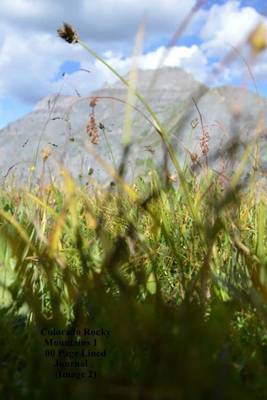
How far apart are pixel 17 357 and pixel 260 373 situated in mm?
486

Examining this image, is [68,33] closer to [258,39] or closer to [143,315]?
[258,39]

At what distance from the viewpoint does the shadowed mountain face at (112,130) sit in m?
2.10

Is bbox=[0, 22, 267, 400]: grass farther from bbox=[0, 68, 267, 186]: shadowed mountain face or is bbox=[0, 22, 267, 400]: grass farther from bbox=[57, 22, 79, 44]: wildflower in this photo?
bbox=[0, 68, 267, 186]: shadowed mountain face

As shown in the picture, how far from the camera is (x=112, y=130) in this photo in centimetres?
450

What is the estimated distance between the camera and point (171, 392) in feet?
2.27

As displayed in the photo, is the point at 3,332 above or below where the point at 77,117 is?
below

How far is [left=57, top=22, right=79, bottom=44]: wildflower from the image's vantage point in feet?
4.50

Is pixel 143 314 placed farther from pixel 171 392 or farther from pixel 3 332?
pixel 3 332

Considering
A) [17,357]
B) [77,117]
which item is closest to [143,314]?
[17,357]

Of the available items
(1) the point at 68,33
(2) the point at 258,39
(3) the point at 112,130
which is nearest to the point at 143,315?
(2) the point at 258,39

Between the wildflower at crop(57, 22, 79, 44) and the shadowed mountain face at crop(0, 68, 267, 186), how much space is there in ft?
0.92

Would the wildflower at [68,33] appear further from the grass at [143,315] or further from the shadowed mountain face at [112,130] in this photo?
the shadowed mountain face at [112,130]

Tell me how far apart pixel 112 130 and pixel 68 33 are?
3135 mm

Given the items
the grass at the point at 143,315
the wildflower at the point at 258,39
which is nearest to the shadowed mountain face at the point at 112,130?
the wildflower at the point at 258,39
